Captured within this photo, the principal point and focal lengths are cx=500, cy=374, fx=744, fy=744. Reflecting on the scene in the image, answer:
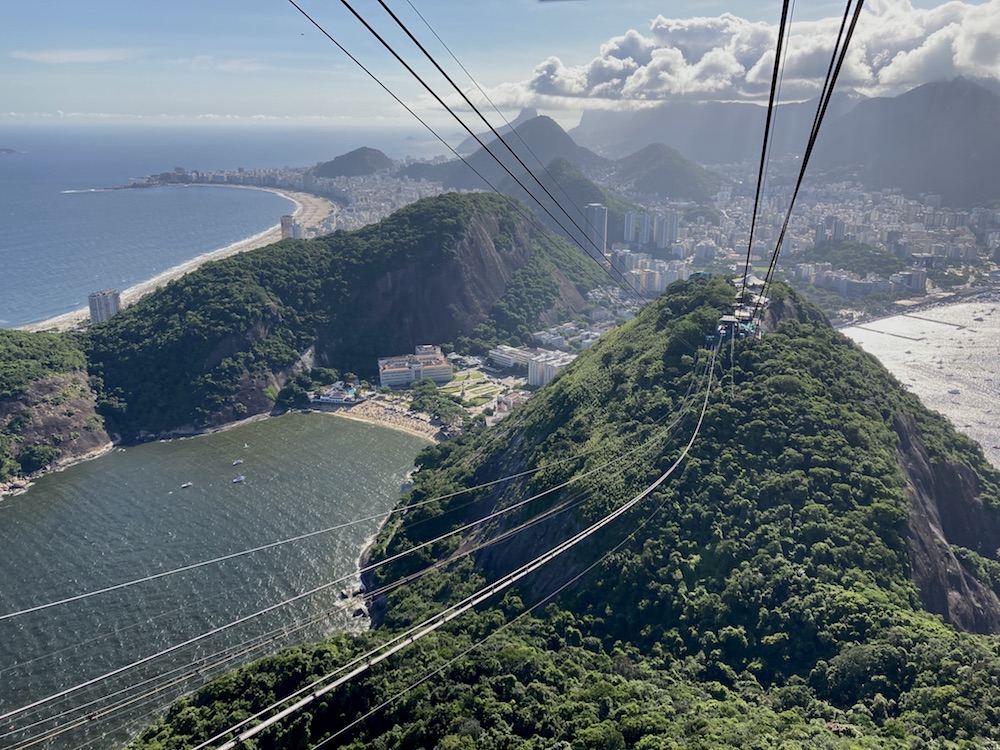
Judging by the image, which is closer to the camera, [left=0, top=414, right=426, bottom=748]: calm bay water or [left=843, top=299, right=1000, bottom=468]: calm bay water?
[left=0, top=414, right=426, bottom=748]: calm bay water

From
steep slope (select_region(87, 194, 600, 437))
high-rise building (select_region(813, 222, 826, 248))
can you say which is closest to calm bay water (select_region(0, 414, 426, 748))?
steep slope (select_region(87, 194, 600, 437))

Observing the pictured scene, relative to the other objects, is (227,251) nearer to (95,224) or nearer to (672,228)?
(95,224)

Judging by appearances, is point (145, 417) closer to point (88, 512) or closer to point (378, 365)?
point (88, 512)

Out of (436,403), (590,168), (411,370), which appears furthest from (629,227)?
(436,403)

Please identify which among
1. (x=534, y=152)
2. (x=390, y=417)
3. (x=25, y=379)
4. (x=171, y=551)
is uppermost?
(x=534, y=152)

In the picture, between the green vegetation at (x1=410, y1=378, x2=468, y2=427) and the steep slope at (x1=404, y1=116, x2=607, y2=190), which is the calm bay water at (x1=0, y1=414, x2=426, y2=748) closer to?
the green vegetation at (x1=410, y1=378, x2=468, y2=427)
